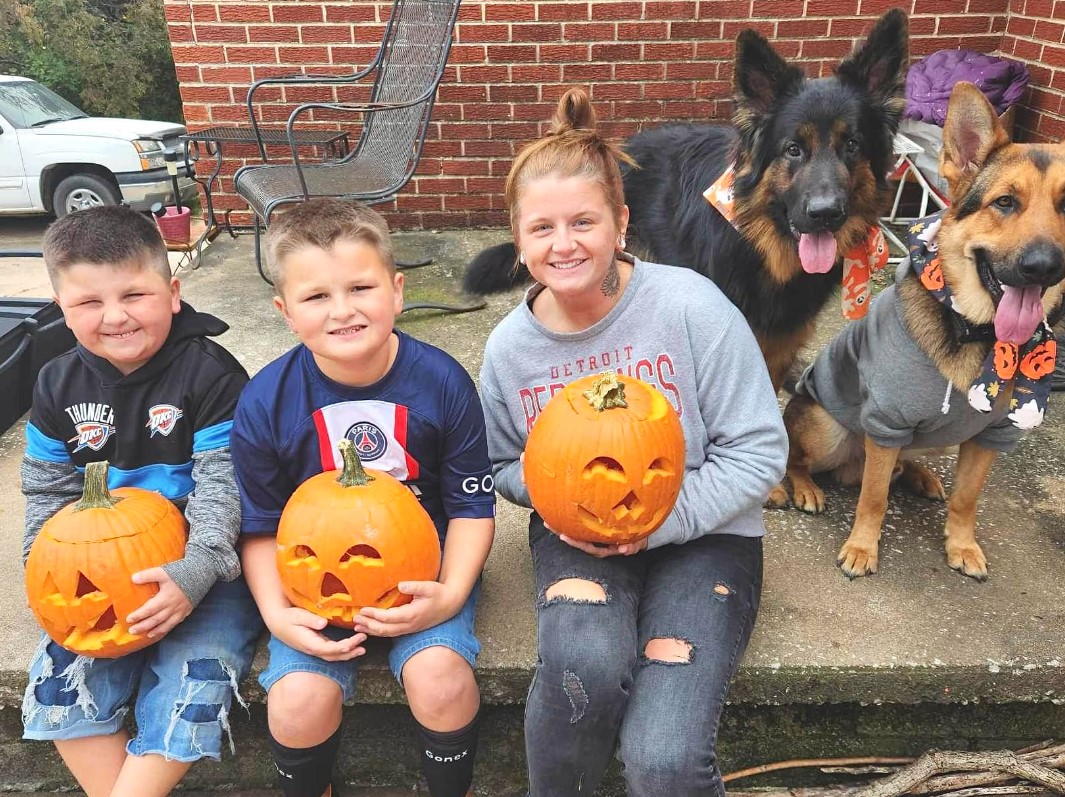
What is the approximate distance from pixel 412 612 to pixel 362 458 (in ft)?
1.39

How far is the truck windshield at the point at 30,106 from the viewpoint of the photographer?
9.48 m

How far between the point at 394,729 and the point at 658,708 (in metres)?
0.93

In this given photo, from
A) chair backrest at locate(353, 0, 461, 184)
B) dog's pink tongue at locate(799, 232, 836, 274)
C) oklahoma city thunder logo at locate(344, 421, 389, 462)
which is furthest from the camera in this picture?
chair backrest at locate(353, 0, 461, 184)

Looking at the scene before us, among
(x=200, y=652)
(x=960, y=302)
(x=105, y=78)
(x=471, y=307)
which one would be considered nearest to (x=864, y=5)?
(x=471, y=307)

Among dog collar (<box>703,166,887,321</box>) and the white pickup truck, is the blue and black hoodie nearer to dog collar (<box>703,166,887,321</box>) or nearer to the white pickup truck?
dog collar (<box>703,166,887,321</box>)

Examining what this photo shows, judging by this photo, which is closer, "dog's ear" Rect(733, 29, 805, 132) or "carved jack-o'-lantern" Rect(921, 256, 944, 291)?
"carved jack-o'-lantern" Rect(921, 256, 944, 291)

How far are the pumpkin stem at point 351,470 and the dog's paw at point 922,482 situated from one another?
80.2 inches

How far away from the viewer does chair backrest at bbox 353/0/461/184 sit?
450cm

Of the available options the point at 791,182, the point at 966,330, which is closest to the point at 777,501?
the point at 966,330

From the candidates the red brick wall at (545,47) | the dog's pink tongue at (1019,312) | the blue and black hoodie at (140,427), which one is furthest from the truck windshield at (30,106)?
the dog's pink tongue at (1019,312)

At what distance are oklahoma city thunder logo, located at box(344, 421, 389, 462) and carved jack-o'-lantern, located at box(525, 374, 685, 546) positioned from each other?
16.1 inches

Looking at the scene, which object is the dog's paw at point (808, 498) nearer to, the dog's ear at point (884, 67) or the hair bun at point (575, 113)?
the dog's ear at point (884, 67)

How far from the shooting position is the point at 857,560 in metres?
2.38

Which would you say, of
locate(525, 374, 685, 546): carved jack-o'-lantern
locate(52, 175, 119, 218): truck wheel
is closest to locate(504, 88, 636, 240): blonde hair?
locate(525, 374, 685, 546): carved jack-o'-lantern
